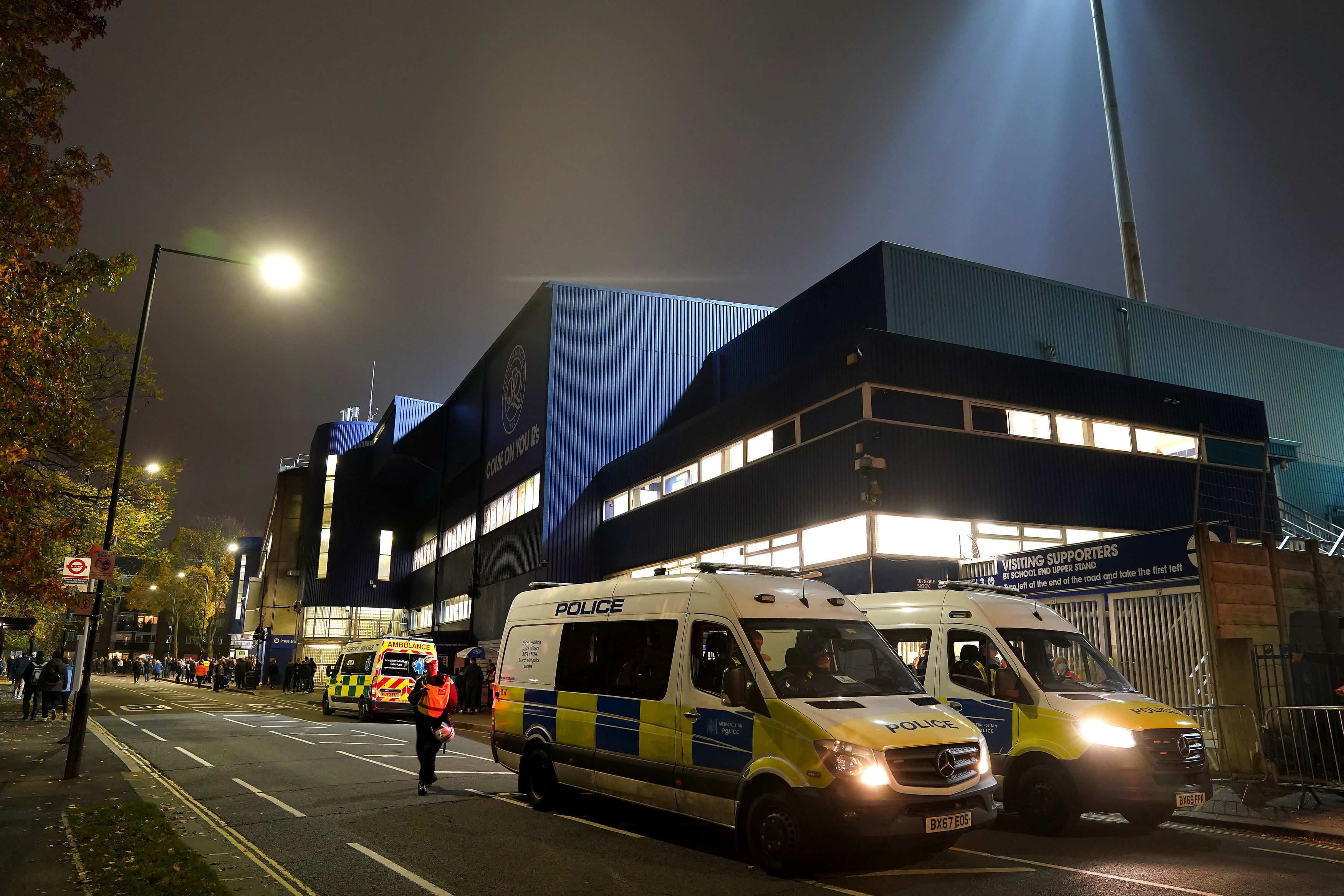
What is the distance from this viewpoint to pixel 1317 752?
11992 mm

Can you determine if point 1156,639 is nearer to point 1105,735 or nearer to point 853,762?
point 1105,735

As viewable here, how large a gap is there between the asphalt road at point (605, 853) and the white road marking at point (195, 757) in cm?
80

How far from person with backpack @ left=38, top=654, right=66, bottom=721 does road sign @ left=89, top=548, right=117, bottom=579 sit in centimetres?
1220

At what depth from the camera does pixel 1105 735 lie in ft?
28.2

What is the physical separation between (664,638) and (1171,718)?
17.0 feet

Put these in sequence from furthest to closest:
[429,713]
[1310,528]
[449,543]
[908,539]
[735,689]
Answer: [449,543] < [1310,528] < [908,539] < [429,713] < [735,689]

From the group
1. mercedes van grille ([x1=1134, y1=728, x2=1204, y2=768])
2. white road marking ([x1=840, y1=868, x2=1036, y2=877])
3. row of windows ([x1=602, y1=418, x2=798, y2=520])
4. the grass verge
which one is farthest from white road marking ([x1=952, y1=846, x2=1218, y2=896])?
row of windows ([x1=602, y1=418, x2=798, y2=520])

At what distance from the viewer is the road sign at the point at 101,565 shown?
12719 mm

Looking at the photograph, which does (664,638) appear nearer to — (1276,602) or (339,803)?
(339,803)

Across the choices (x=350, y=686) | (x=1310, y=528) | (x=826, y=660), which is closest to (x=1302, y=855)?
(x=826, y=660)

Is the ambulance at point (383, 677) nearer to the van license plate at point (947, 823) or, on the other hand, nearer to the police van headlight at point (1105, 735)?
the police van headlight at point (1105, 735)

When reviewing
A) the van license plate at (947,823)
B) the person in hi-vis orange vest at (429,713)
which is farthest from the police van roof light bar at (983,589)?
the person in hi-vis orange vest at (429,713)

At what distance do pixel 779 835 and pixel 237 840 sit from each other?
16.6 feet

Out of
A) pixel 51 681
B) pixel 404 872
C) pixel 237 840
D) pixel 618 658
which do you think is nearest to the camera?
pixel 404 872
